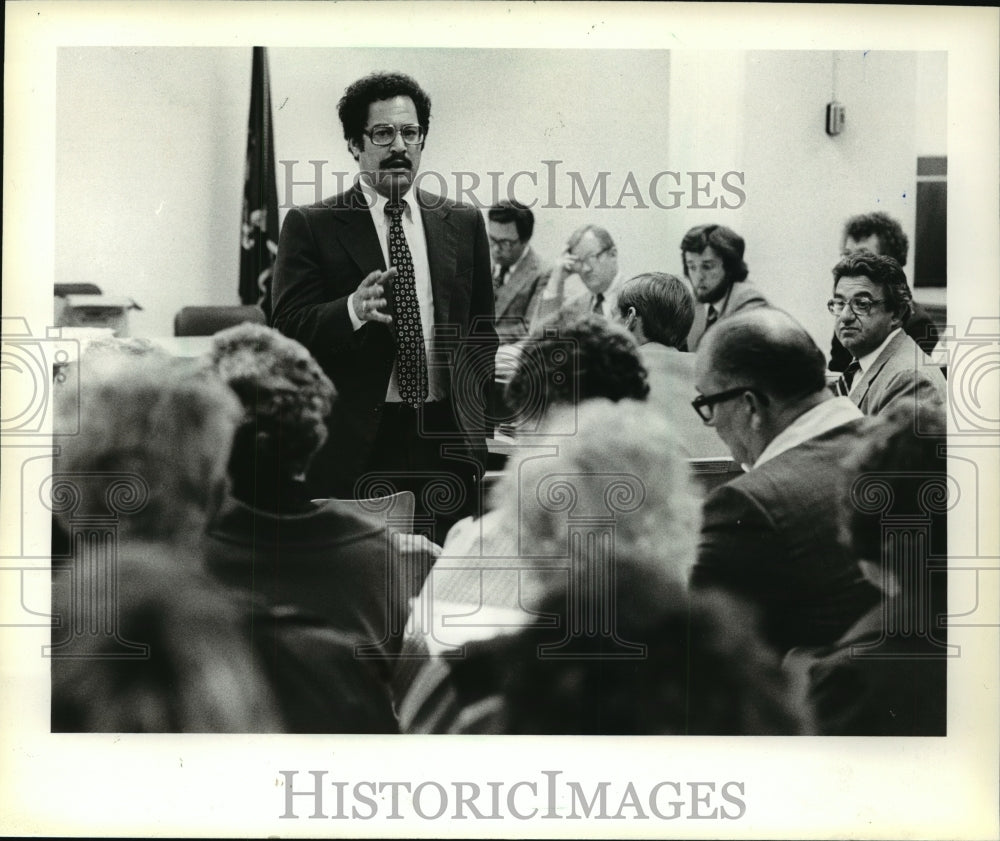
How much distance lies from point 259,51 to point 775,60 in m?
2.01

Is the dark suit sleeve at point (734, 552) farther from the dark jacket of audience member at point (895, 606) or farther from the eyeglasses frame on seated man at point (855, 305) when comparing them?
the eyeglasses frame on seated man at point (855, 305)

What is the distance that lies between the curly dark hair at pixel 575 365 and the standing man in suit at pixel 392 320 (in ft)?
0.50

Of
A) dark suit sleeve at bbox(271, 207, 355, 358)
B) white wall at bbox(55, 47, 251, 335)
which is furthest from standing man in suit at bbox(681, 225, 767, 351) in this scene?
white wall at bbox(55, 47, 251, 335)

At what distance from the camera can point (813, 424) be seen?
14.8ft

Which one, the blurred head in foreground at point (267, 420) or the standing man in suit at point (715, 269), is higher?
the standing man in suit at point (715, 269)

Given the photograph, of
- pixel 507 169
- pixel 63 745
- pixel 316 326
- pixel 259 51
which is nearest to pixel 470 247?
pixel 507 169

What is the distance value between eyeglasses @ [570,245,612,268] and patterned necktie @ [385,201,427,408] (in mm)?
642

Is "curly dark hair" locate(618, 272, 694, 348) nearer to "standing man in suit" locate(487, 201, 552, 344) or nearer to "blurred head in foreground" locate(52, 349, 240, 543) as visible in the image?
"standing man in suit" locate(487, 201, 552, 344)

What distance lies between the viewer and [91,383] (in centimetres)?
448

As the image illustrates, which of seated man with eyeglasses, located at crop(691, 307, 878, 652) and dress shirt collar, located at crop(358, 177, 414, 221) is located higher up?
dress shirt collar, located at crop(358, 177, 414, 221)

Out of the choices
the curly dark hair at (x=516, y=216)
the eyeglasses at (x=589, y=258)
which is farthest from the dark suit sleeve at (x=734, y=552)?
the curly dark hair at (x=516, y=216)

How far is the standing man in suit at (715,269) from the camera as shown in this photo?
4.48 meters

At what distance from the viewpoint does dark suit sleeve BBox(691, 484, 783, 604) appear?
445cm

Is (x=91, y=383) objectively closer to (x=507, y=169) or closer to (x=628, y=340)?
(x=507, y=169)
